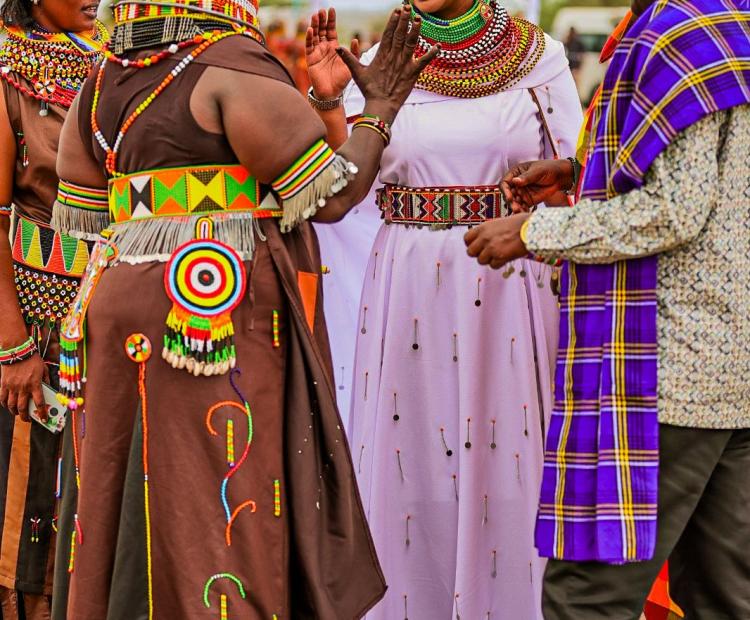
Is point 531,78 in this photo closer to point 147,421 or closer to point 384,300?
point 384,300

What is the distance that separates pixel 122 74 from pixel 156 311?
605mm

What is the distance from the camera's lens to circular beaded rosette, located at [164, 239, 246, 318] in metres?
2.51

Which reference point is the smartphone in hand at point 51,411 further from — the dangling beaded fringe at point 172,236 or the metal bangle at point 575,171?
the metal bangle at point 575,171

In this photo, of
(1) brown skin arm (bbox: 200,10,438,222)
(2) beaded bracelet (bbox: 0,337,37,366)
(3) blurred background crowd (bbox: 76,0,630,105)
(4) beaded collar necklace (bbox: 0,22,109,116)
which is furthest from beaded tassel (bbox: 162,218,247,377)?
(3) blurred background crowd (bbox: 76,0,630,105)

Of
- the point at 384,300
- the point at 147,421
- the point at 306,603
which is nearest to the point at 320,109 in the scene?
the point at 384,300

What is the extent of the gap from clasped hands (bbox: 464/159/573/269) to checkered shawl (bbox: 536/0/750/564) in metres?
0.16

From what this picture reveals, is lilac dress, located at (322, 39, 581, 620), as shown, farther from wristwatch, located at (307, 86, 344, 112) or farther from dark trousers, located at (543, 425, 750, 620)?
dark trousers, located at (543, 425, 750, 620)

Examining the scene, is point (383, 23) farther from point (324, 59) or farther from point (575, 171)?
point (575, 171)

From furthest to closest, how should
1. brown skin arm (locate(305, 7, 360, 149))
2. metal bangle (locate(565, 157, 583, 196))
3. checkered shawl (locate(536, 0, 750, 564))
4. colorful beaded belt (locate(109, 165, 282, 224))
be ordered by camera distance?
brown skin arm (locate(305, 7, 360, 149)) < metal bangle (locate(565, 157, 583, 196)) < colorful beaded belt (locate(109, 165, 282, 224)) < checkered shawl (locate(536, 0, 750, 564))

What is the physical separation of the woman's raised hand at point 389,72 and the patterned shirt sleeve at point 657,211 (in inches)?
25.5

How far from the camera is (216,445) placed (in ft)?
8.43

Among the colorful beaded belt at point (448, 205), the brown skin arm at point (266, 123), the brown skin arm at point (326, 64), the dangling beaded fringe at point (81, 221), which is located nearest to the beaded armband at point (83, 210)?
the dangling beaded fringe at point (81, 221)

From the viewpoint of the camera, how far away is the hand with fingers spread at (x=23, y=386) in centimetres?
327

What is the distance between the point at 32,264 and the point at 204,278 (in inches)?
47.1
